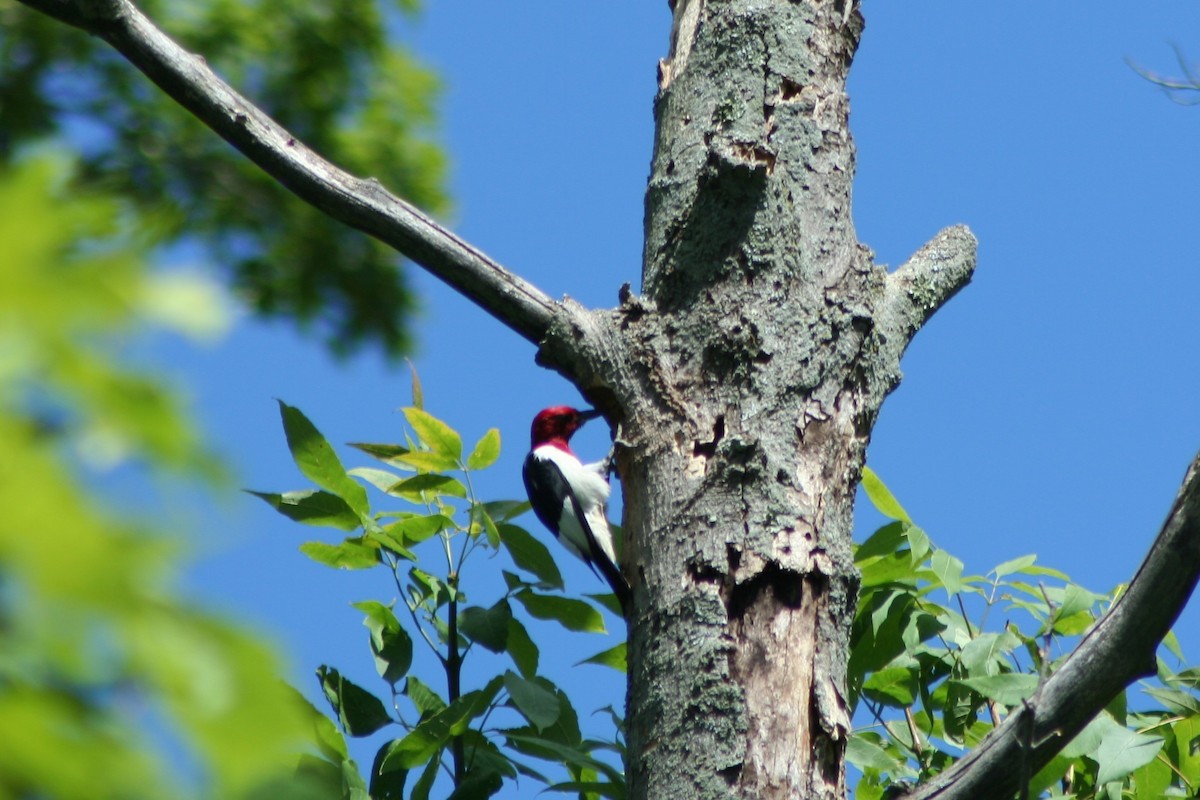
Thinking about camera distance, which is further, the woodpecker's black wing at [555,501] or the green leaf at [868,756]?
the woodpecker's black wing at [555,501]

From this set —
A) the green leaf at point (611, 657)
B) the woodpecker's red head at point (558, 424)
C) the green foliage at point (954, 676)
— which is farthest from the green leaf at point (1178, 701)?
the woodpecker's red head at point (558, 424)

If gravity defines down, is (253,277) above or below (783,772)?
above

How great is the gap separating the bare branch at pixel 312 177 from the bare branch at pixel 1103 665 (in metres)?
1.13

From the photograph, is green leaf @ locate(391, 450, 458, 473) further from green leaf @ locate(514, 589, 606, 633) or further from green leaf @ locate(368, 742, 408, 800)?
green leaf @ locate(368, 742, 408, 800)

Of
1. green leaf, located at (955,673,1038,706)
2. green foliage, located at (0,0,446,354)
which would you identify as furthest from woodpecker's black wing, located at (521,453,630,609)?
green leaf, located at (955,673,1038,706)

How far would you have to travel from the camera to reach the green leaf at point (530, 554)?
266 centimetres

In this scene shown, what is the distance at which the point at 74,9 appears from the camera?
255 cm

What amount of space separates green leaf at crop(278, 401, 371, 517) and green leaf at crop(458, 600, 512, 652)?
0.30 meters

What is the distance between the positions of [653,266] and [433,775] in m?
1.08

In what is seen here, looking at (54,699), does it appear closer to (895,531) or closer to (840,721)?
(840,721)

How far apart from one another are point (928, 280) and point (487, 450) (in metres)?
1.01

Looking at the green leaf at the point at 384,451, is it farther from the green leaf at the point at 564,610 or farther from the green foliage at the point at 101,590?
the green foliage at the point at 101,590

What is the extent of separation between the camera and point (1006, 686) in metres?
2.38

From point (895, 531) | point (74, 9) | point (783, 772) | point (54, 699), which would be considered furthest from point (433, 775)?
point (54, 699)
